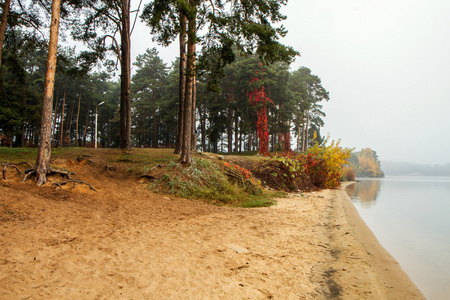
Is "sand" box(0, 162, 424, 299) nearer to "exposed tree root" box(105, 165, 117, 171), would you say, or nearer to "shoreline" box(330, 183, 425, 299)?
"shoreline" box(330, 183, 425, 299)

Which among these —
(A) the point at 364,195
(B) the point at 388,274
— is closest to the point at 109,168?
(B) the point at 388,274

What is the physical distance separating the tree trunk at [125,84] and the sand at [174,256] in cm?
851

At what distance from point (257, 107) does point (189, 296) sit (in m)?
27.1

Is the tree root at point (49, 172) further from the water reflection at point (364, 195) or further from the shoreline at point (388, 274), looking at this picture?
the water reflection at point (364, 195)

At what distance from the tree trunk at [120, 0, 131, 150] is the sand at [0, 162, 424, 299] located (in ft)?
27.9

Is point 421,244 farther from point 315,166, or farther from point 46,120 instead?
point 315,166

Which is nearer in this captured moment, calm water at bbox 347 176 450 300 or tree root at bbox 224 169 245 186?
calm water at bbox 347 176 450 300

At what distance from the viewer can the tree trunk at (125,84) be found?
1442 centimetres

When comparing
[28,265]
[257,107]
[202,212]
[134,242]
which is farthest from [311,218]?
[257,107]

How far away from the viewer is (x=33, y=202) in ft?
16.4

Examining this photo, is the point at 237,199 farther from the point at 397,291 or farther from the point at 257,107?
the point at 257,107

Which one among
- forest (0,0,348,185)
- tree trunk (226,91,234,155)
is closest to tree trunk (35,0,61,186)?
forest (0,0,348,185)

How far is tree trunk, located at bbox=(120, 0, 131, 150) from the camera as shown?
1442 cm

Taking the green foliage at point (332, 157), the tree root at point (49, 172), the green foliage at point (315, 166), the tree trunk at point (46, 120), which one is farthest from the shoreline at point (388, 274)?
the green foliage at point (332, 157)
